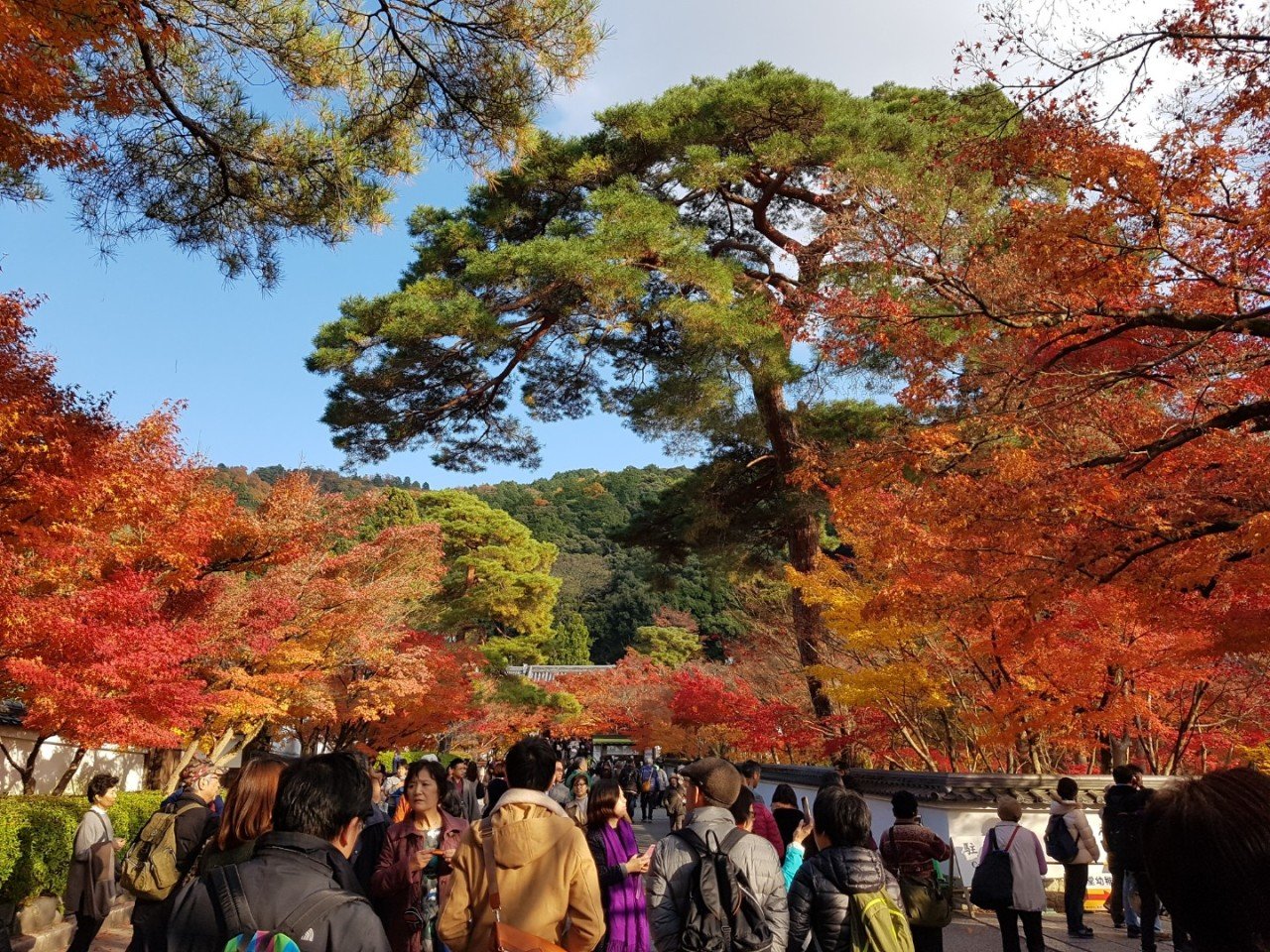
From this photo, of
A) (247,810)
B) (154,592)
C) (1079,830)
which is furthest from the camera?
(154,592)

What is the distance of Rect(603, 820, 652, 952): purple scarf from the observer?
3898mm

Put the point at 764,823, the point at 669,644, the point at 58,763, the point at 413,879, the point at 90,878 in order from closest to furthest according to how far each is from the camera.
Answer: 1. the point at 413,879
2. the point at 90,878
3. the point at 764,823
4. the point at 58,763
5. the point at 669,644

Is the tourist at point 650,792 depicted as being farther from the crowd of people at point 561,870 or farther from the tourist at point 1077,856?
the crowd of people at point 561,870

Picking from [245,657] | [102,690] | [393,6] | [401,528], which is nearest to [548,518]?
[401,528]

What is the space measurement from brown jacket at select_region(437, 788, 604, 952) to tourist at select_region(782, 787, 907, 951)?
1.02 meters

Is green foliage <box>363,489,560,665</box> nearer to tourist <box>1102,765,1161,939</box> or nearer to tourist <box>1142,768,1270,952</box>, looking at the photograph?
tourist <box>1102,765,1161,939</box>

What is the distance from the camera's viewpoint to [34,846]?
288 inches

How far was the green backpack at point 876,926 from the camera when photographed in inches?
130

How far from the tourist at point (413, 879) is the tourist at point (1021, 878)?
148 inches

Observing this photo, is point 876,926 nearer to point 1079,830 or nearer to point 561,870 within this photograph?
point 561,870

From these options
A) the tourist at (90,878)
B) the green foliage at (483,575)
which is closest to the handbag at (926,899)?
the tourist at (90,878)

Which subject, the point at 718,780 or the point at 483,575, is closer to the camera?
the point at 718,780

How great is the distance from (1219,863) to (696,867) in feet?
8.37

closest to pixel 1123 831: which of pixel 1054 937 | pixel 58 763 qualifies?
pixel 1054 937
